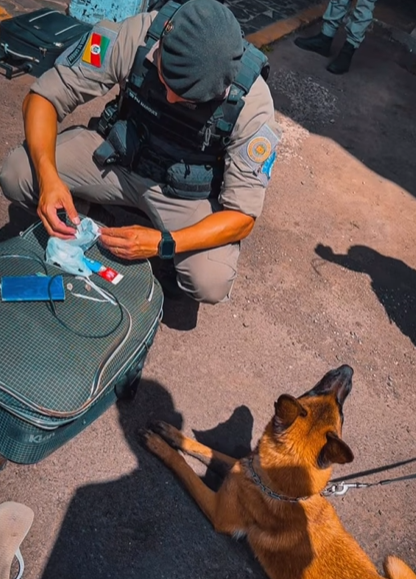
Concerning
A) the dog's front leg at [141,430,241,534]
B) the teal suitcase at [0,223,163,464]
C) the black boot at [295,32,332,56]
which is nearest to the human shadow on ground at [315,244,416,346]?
the dog's front leg at [141,430,241,534]

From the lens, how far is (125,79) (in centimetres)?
290

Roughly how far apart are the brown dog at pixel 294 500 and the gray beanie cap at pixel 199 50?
4.21 feet

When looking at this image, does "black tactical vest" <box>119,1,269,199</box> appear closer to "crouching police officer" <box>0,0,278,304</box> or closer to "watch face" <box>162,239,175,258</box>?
"crouching police officer" <box>0,0,278,304</box>

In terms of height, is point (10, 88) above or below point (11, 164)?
below

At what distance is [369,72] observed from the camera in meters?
6.54

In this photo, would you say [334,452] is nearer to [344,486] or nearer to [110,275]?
[344,486]

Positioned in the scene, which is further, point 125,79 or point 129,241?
point 125,79

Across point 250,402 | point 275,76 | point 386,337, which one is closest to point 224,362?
point 250,402

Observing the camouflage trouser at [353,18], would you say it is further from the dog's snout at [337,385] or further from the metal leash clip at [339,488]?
the metal leash clip at [339,488]

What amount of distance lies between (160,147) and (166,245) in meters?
0.54

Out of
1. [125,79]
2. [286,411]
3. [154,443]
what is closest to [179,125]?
[125,79]

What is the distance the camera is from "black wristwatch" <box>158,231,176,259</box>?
2.70m

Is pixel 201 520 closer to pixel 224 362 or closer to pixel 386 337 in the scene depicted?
pixel 224 362

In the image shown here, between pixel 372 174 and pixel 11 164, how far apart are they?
3265mm
